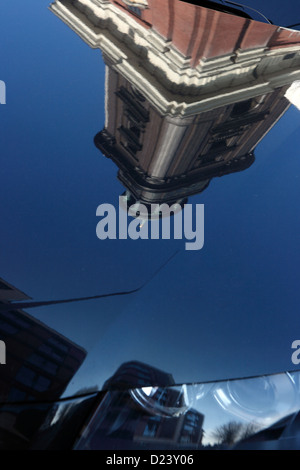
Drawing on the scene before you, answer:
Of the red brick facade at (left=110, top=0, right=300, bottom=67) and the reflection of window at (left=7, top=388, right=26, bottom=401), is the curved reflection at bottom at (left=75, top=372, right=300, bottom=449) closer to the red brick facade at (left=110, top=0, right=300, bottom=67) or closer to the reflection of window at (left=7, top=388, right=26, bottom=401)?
the reflection of window at (left=7, top=388, right=26, bottom=401)

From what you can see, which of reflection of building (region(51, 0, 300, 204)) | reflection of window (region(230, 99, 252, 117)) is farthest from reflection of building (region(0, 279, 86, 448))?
reflection of window (region(230, 99, 252, 117))

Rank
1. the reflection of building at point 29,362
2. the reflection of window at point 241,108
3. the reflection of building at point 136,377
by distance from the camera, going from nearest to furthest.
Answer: the reflection of building at point 29,362 < the reflection of building at point 136,377 < the reflection of window at point 241,108

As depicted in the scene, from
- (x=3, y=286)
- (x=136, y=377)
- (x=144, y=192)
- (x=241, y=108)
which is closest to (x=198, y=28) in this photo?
(x=241, y=108)

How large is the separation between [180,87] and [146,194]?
1.80 feet

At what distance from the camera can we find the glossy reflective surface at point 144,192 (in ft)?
3.86

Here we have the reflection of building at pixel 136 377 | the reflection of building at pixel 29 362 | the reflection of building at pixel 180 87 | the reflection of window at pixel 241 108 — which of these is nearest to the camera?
the reflection of building at pixel 29 362

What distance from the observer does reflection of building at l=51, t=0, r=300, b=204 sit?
1562 millimetres

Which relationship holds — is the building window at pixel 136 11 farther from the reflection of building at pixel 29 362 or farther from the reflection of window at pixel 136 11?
the reflection of building at pixel 29 362

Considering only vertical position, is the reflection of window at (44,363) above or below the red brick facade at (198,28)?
below

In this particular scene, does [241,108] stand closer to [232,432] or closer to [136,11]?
[136,11]

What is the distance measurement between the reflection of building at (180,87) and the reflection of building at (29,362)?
0.60 m

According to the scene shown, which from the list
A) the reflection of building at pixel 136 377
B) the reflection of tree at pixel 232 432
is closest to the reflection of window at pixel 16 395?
the reflection of building at pixel 136 377
